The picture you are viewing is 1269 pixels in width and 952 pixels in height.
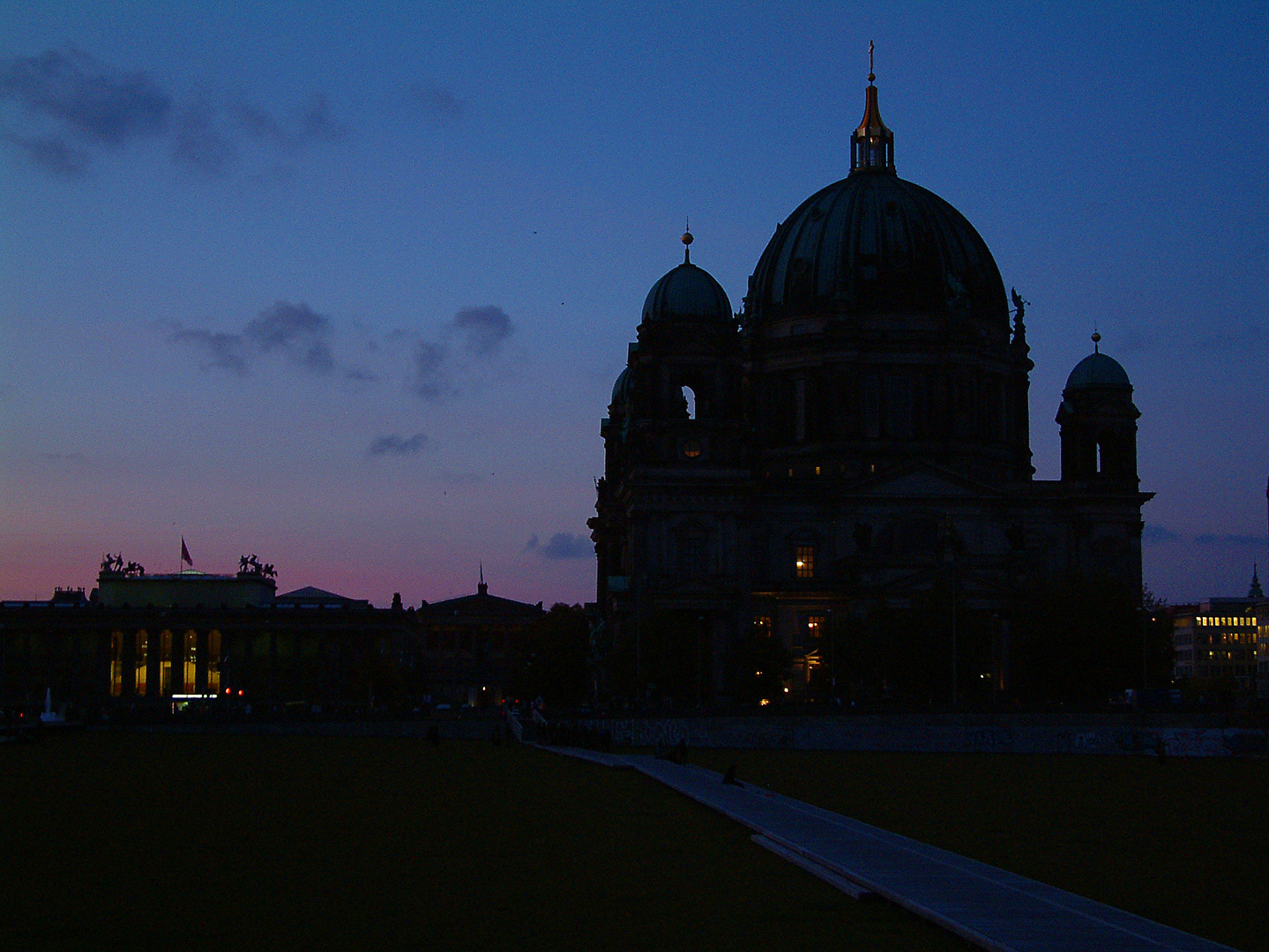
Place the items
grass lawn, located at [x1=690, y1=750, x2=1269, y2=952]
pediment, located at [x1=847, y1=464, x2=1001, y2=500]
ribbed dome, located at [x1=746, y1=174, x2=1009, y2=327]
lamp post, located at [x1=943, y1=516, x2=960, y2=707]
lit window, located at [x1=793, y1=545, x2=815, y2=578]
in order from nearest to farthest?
grass lawn, located at [x1=690, y1=750, x2=1269, y2=952], lamp post, located at [x1=943, y1=516, x2=960, y2=707], pediment, located at [x1=847, y1=464, x2=1001, y2=500], lit window, located at [x1=793, y1=545, x2=815, y2=578], ribbed dome, located at [x1=746, y1=174, x2=1009, y2=327]

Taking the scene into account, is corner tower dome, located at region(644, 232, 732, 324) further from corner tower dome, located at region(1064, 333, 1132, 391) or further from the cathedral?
corner tower dome, located at region(1064, 333, 1132, 391)

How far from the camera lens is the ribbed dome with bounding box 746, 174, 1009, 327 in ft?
483

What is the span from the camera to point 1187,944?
21.6 meters

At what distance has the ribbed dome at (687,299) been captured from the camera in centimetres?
13762

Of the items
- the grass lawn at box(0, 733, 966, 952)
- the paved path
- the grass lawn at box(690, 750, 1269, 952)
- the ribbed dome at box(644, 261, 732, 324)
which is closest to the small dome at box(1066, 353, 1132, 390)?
the ribbed dome at box(644, 261, 732, 324)

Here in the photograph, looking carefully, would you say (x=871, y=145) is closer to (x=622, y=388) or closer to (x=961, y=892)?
(x=622, y=388)

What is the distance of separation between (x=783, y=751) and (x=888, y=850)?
59818 mm

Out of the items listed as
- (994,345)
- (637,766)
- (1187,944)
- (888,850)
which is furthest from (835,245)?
(1187,944)

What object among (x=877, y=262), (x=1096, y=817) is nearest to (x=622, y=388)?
(x=877, y=262)

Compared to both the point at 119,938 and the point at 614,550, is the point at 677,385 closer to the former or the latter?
the point at 614,550

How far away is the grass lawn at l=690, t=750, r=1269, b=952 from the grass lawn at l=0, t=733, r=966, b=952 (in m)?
4.66

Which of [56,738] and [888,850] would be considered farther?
[56,738]

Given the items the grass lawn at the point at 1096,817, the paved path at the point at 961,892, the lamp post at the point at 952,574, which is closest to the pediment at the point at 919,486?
the lamp post at the point at 952,574

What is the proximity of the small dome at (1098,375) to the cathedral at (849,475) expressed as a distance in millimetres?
209
